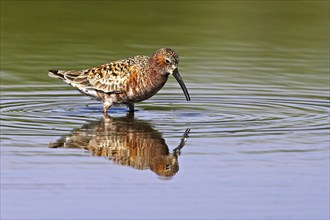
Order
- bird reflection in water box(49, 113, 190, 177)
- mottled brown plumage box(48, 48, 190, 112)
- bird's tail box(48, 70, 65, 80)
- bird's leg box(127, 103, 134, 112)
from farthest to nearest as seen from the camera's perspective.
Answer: bird's tail box(48, 70, 65, 80) → bird's leg box(127, 103, 134, 112) → mottled brown plumage box(48, 48, 190, 112) → bird reflection in water box(49, 113, 190, 177)

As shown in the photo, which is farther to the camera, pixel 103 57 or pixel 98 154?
pixel 103 57

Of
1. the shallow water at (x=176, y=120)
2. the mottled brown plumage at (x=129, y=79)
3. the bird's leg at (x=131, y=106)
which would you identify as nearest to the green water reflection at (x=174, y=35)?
the shallow water at (x=176, y=120)

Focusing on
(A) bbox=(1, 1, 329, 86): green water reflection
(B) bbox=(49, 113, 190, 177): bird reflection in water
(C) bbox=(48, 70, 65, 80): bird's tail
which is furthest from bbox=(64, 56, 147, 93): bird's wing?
→ (A) bbox=(1, 1, 329, 86): green water reflection

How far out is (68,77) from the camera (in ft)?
60.1

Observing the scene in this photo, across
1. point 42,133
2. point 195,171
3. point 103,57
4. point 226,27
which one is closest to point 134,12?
point 226,27

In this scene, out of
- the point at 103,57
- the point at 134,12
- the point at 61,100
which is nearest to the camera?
the point at 61,100

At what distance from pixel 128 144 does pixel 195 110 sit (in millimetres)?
3323

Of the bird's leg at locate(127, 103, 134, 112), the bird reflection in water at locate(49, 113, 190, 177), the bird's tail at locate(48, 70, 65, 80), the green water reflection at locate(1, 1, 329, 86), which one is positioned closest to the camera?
the bird reflection in water at locate(49, 113, 190, 177)

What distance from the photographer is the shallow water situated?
36.3 feet

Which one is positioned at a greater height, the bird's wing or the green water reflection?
the bird's wing

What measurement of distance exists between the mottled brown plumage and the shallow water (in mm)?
301

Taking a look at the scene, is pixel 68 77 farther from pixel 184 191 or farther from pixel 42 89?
pixel 184 191

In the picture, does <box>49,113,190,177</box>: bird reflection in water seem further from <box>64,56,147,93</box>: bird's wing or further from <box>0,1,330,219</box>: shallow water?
<box>64,56,147,93</box>: bird's wing

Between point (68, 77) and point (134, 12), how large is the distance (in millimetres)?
10744
